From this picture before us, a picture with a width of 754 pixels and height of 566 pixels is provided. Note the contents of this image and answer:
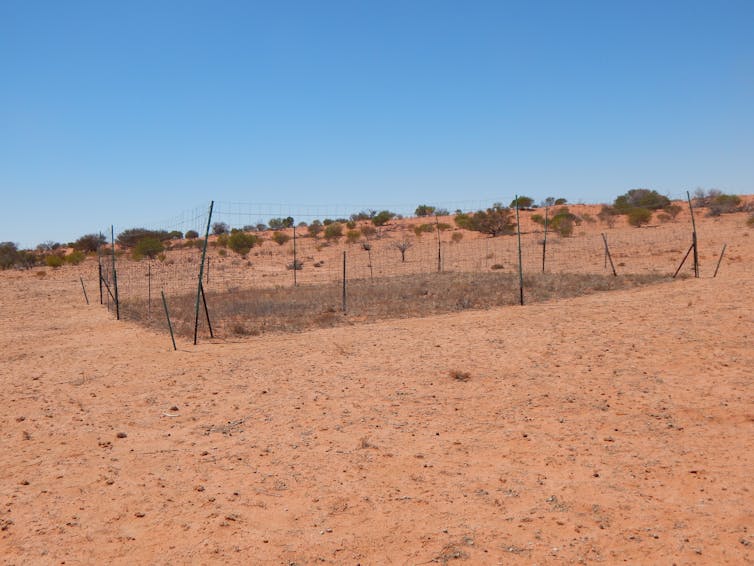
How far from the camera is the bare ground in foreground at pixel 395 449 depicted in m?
4.50

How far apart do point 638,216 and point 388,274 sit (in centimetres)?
2490

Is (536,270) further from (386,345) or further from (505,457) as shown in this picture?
(505,457)

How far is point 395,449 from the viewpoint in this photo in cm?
630

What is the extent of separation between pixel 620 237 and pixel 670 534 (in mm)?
36490

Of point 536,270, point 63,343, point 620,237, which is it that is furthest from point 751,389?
point 620,237

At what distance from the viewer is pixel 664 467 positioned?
18.1ft

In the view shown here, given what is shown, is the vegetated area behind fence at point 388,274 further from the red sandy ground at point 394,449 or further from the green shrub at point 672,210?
the red sandy ground at point 394,449

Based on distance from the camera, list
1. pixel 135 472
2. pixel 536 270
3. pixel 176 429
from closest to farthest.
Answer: pixel 135 472 < pixel 176 429 < pixel 536 270

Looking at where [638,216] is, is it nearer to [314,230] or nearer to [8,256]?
[314,230]

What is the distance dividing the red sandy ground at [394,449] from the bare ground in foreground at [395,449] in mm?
28

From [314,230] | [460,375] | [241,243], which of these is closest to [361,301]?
[460,375]

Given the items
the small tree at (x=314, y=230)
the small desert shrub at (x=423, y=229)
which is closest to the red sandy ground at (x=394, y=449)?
the small desert shrub at (x=423, y=229)

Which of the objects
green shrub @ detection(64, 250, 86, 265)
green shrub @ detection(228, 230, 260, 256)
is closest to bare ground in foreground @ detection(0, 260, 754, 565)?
green shrub @ detection(228, 230, 260, 256)

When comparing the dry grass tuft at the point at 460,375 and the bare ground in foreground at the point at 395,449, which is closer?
the bare ground in foreground at the point at 395,449
